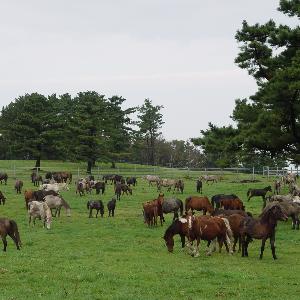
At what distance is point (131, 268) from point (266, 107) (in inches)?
625

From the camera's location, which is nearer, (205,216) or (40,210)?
(205,216)

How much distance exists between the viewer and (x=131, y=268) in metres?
14.8

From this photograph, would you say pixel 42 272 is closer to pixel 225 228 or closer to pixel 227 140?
pixel 225 228

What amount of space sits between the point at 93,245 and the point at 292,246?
7893 mm

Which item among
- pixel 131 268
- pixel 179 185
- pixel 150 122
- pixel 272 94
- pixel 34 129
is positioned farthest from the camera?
pixel 150 122

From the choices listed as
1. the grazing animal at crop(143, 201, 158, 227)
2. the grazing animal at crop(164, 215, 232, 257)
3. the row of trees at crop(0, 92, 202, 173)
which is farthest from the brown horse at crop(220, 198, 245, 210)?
the row of trees at crop(0, 92, 202, 173)

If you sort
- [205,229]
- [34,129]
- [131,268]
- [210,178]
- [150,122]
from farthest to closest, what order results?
[150,122] < [34,129] < [210,178] < [205,229] < [131,268]

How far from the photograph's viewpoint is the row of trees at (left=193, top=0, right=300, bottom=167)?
86.0 feet

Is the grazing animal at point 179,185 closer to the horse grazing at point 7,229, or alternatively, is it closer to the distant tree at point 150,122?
the horse grazing at point 7,229

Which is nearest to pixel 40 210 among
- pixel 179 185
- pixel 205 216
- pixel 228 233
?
pixel 205 216

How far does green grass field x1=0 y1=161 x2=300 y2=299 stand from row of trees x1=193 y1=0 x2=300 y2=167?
16.3 feet

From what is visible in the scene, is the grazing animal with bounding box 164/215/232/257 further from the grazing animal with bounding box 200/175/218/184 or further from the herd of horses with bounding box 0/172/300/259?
the grazing animal with bounding box 200/175/218/184

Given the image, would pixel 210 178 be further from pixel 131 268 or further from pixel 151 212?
pixel 131 268

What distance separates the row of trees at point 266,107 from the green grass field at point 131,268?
4.95 metres
